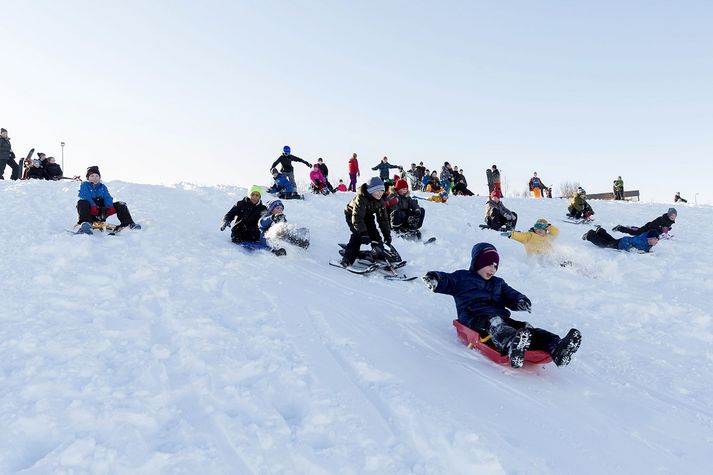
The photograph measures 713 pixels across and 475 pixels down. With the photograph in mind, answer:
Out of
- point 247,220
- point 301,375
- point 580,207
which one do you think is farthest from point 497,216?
point 301,375

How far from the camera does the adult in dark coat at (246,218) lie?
26.7 feet

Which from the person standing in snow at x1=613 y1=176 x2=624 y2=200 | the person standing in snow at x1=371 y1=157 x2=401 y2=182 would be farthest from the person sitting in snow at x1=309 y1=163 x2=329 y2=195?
the person standing in snow at x1=613 y1=176 x2=624 y2=200

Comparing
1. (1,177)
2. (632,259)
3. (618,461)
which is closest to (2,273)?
(618,461)

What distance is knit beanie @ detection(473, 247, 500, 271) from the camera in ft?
15.4

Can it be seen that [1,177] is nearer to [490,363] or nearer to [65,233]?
[65,233]

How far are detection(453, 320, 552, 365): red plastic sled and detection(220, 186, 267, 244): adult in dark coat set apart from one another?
4.48m

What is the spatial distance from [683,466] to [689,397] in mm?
1277

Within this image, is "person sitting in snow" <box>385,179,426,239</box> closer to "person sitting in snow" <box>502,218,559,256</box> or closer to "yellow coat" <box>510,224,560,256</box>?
"person sitting in snow" <box>502,218,559,256</box>

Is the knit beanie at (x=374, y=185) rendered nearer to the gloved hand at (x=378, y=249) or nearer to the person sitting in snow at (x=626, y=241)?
the gloved hand at (x=378, y=249)

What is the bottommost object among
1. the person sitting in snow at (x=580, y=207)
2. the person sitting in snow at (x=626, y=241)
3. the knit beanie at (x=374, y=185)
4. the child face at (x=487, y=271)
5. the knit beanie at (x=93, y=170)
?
the person sitting in snow at (x=626, y=241)

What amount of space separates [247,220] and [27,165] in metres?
12.1

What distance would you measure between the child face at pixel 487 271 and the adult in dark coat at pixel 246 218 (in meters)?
4.48

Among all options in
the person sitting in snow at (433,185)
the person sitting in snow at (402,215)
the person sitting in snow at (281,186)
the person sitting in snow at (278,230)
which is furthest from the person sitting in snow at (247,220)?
the person sitting in snow at (433,185)

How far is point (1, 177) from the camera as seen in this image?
50.6ft
